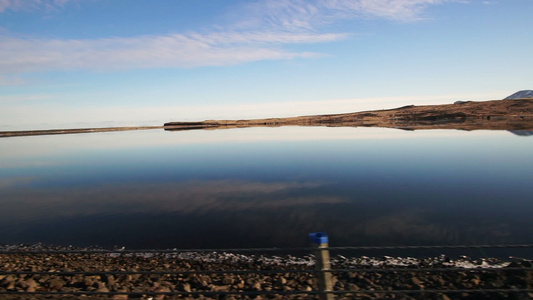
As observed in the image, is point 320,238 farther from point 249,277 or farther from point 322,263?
point 249,277

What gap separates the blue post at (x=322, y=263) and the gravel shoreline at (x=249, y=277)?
2.02 metres

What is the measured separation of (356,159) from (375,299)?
27.4m

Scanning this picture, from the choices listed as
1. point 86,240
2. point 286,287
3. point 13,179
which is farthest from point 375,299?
point 13,179

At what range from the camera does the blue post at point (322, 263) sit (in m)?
5.14

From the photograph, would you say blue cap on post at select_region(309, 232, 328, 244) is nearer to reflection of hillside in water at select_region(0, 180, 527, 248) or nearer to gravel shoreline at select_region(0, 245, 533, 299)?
gravel shoreline at select_region(0, 245, 533, 299)

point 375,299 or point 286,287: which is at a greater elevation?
point 375,299

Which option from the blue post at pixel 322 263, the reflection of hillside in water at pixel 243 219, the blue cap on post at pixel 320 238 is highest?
the blue cap on post at pixel 320 238

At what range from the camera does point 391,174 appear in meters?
25.7

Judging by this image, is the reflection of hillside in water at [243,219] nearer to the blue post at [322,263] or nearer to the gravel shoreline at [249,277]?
the gravel shoreline at [249,277]

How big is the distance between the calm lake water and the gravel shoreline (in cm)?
155

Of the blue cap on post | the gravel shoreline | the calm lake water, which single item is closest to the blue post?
the blue cap on post

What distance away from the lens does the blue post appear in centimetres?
514

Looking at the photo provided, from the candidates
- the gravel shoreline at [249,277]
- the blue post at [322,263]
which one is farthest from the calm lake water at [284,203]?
the blue post at [322,263]

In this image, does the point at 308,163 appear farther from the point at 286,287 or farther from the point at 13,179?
the point at 13,179
